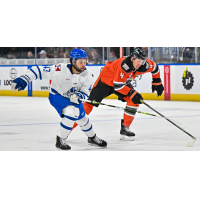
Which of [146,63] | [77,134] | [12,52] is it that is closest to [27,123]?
[77,134]

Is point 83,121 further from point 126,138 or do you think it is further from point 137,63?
point 137,63

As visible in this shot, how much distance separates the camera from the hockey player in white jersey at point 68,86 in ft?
12.5

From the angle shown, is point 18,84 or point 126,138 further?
point 126,138

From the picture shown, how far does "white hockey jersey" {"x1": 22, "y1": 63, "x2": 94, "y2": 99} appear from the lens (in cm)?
384

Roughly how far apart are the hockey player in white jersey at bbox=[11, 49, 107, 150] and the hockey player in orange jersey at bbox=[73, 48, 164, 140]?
0.58 metres

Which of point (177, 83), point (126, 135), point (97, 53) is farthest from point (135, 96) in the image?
point (97, 53)

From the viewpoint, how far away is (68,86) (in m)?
3.90

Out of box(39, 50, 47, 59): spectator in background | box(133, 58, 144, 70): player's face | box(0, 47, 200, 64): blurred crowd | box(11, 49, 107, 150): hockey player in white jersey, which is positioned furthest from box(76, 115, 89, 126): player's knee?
box(39, 50, 47, 59): spectator in background

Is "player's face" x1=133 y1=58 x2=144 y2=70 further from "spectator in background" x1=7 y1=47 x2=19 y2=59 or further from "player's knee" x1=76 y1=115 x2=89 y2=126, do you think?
"spectator in background" x1=7 y1=47 x2=19 y2=59

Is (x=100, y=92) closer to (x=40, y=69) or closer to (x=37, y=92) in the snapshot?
(x=40, y=69)

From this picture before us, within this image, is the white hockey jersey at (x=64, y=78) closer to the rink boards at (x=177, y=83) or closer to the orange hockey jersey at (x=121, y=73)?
the orange hockey jersey at (x=121, y=73)

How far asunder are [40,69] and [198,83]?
6680 millimetres

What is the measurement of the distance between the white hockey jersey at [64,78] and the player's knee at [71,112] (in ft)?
0.51

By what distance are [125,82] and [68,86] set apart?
2.60ft
